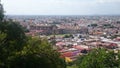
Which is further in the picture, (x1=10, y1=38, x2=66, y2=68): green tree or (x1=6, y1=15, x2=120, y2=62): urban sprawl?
(x1=6, y1=15, x2=120, y2=62): urban sprawl

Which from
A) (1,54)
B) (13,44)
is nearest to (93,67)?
(13,44)

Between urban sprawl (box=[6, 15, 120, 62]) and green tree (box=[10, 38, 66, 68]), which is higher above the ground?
green tree (box=[10, 38, 66, 68])

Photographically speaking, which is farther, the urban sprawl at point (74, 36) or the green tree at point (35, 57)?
the urban sprawl at point (74, 36)

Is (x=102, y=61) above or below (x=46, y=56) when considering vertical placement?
below

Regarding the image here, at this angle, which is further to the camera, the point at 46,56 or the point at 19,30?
the point at 19,30

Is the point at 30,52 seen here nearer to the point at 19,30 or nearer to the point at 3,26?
the point at 3,26

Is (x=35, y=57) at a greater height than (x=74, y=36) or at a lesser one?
greater

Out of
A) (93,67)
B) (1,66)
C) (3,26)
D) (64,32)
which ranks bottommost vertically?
(64,32)

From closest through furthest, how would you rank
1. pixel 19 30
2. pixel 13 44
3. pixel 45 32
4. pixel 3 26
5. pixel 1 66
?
pixel 1 66 < pixel 13 44 < pixel 3 26 < pixel 19 30 < pixel 45 32

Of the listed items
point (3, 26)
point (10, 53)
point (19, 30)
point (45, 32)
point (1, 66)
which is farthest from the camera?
point (45, 32)

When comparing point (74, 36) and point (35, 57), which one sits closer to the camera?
point (35, 57)

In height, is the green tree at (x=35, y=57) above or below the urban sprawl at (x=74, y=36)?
above
